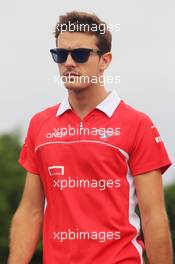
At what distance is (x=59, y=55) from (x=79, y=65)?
157mm

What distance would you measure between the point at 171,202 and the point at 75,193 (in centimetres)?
2947

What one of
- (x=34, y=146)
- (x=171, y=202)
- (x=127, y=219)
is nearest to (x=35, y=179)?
(x=34, y=146)

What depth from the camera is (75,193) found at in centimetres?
739

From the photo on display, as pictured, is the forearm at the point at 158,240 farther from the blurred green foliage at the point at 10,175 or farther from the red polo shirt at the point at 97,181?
the blurred green foliage at the point at 10,175

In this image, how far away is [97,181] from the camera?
24.3 ft

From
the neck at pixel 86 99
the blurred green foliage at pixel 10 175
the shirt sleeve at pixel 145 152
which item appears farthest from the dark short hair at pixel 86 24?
the blurred green foliage at pixel 10 175

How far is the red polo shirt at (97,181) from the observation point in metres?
7.41

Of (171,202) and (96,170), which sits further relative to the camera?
(171,202)

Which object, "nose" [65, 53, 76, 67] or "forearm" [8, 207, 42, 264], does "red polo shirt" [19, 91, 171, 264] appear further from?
"nose" [65, 53, 76, 67]

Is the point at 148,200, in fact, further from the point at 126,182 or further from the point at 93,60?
the point at 93,60

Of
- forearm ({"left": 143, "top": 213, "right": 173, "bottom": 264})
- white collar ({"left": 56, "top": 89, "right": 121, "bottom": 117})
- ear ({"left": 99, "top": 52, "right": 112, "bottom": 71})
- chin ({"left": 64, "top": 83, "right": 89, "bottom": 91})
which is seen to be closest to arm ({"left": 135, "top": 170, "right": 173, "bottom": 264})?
forearm ({"left": 143, "top": 213, "right": 173, "bottom": 264})

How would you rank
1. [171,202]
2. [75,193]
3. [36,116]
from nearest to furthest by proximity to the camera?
[75,193]
[36,116]
[171,202]

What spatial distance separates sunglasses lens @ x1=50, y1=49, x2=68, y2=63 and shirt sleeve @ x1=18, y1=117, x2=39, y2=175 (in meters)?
0.53

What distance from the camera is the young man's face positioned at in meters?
7.59
